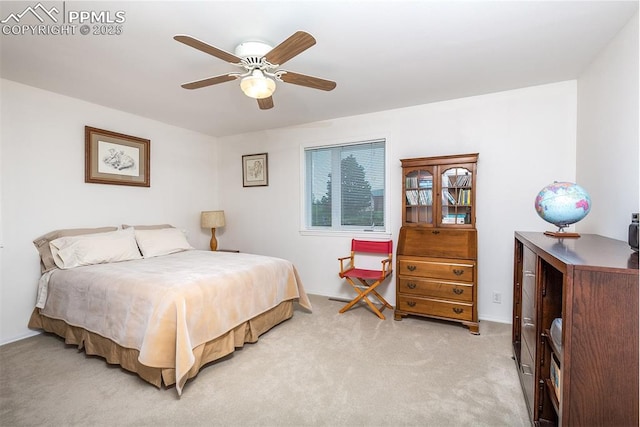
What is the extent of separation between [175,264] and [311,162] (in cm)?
222

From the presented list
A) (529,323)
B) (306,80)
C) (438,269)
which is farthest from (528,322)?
(306,80)

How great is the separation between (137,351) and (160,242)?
158 centimetres

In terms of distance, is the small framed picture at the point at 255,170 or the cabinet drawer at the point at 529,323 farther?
the small framed picture at the point at 255,170

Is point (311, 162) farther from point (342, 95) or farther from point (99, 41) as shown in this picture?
point (99, 41)

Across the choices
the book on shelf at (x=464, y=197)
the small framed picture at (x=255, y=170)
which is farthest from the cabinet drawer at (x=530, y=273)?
the small framed picture at (x=255, y=170)

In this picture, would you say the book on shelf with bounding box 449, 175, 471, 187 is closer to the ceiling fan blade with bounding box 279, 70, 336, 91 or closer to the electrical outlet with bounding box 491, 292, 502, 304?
the electrical outlet with bounding box 491, 292, 502, 304

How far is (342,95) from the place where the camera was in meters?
3.00

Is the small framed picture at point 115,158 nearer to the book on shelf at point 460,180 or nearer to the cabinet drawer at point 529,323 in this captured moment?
the book on shelf at point 460,180

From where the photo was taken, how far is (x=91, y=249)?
2711mm

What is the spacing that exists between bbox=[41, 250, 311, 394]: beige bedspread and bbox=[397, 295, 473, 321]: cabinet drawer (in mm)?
1297

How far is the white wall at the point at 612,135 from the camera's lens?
5.79 ft

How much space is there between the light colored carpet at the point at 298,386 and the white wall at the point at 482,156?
1.08m

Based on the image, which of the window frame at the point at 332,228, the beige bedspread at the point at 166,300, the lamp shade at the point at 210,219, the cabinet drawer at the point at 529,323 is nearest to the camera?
the cabinet drawer at the point at 529,323

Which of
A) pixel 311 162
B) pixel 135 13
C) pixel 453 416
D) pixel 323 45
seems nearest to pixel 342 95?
pixel 323 45
